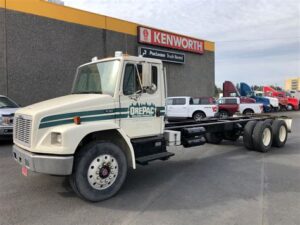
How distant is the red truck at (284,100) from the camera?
120ft

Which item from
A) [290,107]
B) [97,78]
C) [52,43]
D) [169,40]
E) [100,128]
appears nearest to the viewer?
[100,128]

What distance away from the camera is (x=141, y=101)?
594 centimetres

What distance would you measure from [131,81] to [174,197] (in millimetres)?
2316

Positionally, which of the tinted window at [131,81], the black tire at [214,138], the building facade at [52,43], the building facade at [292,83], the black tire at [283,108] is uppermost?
the building facade at [292,83]

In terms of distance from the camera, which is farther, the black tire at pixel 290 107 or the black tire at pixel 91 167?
the black tire at pixel 290 107

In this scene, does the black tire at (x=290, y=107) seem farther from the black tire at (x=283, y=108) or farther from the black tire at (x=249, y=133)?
the black tire at (x=249, y=133)

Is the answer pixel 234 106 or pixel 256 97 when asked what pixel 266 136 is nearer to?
pixel 234 106

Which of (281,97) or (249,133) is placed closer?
(249,133)

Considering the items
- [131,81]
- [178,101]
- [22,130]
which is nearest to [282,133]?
[131,81]

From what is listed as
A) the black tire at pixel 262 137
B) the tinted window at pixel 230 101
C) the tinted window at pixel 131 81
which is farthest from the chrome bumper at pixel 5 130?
the tinted window at pixel 230 101

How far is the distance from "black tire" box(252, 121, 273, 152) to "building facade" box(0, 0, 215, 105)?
12760 millimetres

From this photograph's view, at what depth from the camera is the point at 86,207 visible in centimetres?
487

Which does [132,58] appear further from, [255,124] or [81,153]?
[255,124]

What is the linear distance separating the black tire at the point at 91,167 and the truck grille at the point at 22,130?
892mm
